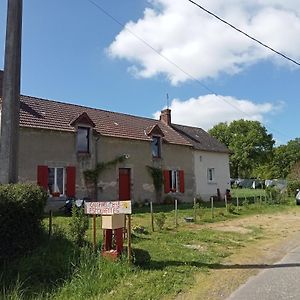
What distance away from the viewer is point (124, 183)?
2592cm

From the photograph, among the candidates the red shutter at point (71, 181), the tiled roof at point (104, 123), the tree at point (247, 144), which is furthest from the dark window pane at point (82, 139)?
the tree at point (247, 144)

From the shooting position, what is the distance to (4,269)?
850 cm

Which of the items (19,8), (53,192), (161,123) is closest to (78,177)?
(53,192)

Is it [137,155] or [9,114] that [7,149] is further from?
[137,155]

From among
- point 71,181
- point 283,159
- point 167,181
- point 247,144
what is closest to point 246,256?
point 71,181

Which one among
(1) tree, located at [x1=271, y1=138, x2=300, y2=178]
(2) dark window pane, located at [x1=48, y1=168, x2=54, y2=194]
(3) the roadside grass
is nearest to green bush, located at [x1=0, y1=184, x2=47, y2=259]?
(3) the roadside grass

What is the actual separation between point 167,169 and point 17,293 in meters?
22.1

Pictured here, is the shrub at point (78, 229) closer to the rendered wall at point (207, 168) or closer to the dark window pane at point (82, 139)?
the dark window pane at point (82, 139)

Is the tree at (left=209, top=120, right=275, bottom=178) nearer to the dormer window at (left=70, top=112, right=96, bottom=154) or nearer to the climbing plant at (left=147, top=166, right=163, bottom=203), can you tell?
the climbing plant at (left=147, top=166, right=163, bottom=203)

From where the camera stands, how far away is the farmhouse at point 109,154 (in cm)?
2183

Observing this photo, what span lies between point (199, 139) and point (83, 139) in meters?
13.2

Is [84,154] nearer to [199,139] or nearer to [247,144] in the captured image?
[199,139]

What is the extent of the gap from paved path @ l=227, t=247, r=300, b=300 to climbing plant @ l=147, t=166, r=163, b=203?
18230mm

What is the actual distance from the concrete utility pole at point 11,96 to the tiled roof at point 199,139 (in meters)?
22.9
